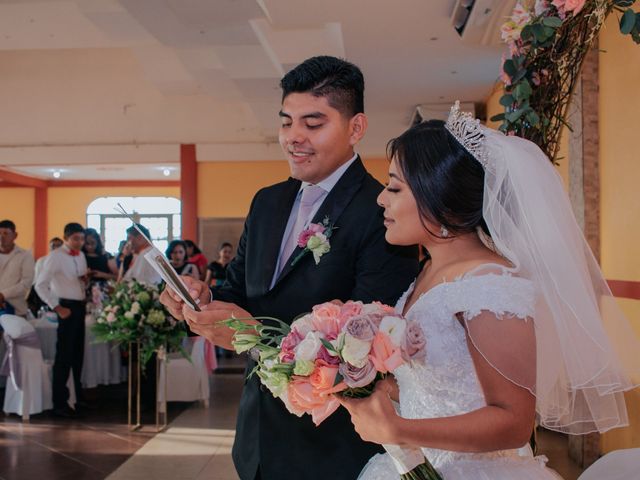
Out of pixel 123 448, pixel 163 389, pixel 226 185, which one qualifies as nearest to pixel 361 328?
pixel 123 448

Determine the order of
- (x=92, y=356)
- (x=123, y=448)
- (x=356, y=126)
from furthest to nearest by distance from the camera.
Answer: (x=92, y=356) → (x=123, y=448) → (x=356, y=126)

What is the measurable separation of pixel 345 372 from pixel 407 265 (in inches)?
27.7

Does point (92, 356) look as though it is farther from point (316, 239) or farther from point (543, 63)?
point (316, 239)

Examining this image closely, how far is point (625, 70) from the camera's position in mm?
4797

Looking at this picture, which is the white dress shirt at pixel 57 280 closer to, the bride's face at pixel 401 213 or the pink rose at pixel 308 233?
the pink rose at pixel 308 233

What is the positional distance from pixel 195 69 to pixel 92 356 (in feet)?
15.6

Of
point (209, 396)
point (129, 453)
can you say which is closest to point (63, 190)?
point (209, 396)

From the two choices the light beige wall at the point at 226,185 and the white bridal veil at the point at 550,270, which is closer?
the white bridal veil at the point at 550,270

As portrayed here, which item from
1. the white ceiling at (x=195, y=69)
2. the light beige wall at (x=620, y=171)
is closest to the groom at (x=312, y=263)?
the light beige wall at (x=620, y=171)

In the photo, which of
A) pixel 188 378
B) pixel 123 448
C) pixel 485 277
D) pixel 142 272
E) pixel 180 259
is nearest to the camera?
pixel 485 277

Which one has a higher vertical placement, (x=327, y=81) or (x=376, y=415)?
(x=327, y=81)

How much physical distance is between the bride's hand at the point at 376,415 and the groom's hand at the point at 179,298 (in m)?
0.73

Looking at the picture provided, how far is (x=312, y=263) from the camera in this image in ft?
6.68

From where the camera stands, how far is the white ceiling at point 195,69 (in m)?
8.05
